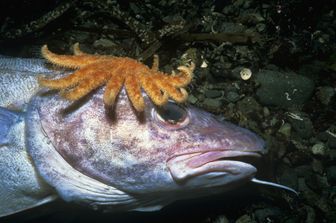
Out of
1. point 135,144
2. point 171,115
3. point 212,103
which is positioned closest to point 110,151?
point 135,144

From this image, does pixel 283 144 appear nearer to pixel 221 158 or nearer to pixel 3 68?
pixel 221 158

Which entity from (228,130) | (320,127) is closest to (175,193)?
(228,130)

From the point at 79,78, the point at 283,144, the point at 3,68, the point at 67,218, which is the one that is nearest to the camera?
the point at 79,78

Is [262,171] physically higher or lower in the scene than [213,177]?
lower

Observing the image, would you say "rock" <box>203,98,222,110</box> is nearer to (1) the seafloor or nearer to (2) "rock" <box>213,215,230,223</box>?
(1) the seafloor

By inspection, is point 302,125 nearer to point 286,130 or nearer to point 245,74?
point 286,130

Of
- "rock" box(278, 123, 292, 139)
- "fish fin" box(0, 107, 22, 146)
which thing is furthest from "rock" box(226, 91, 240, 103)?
"fish fin" box(0, 107, 22, 146)

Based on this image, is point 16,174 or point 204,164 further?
point 16,174
